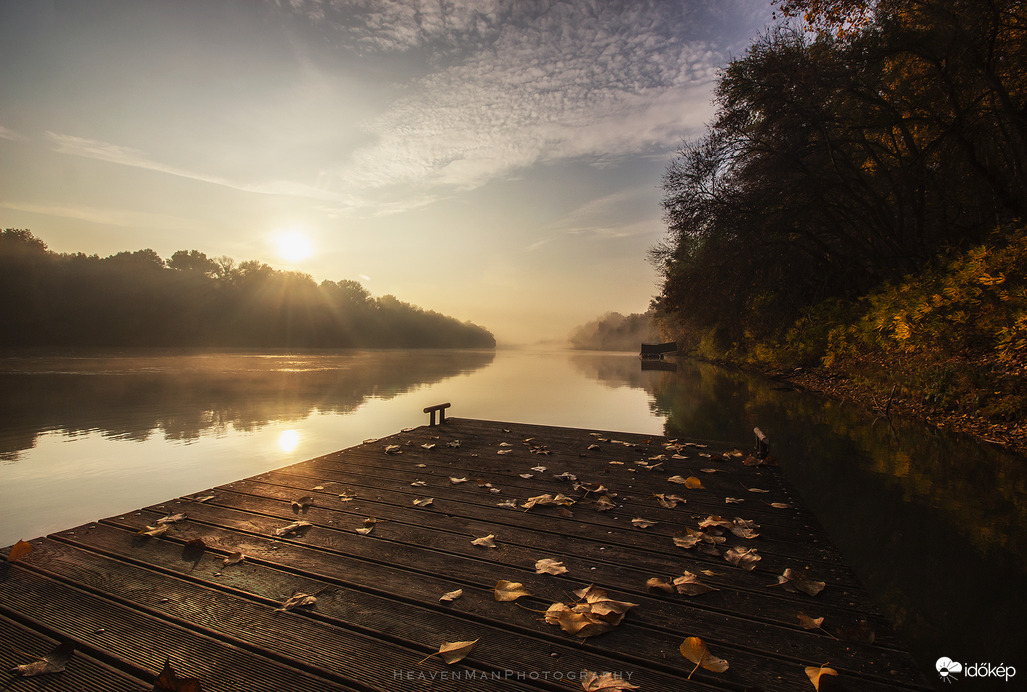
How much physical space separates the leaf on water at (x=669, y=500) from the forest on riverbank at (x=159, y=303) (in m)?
65.4

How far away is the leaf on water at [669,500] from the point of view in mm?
3886

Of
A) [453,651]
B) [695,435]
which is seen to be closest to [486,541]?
[453,651]

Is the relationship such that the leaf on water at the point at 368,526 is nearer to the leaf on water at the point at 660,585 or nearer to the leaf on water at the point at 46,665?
the leaf on water at the point at 46,665

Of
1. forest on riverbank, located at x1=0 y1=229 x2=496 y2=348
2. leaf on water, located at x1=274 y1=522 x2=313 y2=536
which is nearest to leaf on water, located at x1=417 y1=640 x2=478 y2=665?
leaf on water, located at x1=274 y1=522 x2=313 y2=536

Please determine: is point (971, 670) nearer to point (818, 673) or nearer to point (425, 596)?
point (818, 673)

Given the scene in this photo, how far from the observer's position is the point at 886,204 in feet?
50.8

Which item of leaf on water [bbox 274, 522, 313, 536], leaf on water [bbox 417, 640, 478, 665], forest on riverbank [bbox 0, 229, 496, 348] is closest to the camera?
leaf on water [bbox 417, 640, 478, 665]

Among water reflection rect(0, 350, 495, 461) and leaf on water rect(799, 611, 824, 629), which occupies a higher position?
leaf on water rect(799, 611, 824, 629)

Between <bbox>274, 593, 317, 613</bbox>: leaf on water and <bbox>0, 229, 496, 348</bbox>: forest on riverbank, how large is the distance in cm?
6458

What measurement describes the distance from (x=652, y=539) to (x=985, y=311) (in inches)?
395

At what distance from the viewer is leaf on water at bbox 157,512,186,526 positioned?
3.21 m

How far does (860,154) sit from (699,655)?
2075cm

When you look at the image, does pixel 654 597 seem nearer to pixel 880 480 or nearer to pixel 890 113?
pixel 880 480

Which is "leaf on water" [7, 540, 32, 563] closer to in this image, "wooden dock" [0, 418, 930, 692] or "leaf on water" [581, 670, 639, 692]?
"wooden dock" [0, 418, 930, 692]
